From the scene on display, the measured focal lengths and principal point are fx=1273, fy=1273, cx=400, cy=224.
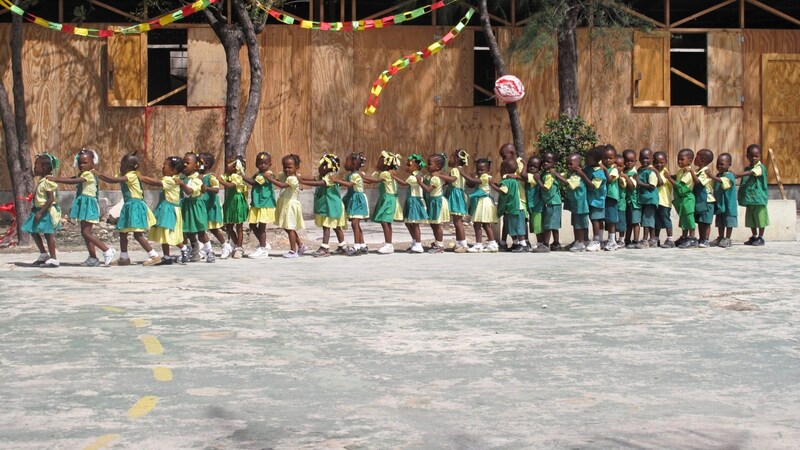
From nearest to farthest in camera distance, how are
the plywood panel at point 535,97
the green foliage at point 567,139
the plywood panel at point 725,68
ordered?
the green foliage at point 567,139
the plywood panel at point 535,97
the plywood panel at point 725,68

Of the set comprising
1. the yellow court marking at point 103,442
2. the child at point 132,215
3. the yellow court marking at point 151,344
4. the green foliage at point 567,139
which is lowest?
the yellow court marking at point 103,442

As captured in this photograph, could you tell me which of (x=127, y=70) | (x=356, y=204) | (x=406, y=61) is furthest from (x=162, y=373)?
(x=127, y=70)

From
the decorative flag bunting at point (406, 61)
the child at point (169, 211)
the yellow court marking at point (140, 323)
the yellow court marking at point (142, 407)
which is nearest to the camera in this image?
the yellow court marking at point (142, 407)

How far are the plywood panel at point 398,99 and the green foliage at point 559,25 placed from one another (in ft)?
5.02

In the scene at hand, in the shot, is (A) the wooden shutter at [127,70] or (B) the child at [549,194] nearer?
(B) the child at [549,194]

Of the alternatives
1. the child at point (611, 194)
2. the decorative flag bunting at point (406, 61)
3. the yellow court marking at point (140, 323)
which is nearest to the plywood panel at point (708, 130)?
the decorative flag bunting at point (406, 61)

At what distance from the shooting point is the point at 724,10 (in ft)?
76.6

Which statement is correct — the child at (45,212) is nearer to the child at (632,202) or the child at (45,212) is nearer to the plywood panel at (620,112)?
the child at (632,202)

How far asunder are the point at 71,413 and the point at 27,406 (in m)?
0.30

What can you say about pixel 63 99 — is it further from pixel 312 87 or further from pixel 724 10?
pixel 724 10

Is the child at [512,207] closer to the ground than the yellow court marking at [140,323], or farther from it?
farther from it

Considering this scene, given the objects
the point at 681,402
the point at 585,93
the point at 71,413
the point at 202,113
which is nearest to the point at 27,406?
the point at 71,413

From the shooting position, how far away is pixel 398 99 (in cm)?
2072

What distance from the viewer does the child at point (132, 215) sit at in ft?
45.0
